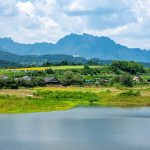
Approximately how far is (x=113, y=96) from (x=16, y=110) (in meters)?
22.0

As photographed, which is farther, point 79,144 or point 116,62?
point 116,62

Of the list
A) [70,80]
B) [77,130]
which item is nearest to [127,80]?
[70,80]

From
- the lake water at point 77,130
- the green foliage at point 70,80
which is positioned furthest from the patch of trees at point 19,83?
the lake water at point 77,130

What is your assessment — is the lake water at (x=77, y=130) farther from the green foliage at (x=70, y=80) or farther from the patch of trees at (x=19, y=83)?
the green foliage at (x=70, y=80)

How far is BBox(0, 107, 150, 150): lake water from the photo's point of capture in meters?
32.8

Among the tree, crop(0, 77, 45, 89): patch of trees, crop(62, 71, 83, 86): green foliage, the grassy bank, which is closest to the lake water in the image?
the grassy bank

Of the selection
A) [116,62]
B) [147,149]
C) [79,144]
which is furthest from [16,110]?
[116,62]

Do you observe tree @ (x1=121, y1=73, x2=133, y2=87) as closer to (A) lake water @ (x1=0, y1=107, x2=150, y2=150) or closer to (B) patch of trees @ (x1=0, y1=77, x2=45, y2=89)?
(B) patch of trees @ (x1=0, y1=77, x2=45, y2=89)

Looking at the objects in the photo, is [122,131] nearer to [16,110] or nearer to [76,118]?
[76,118]

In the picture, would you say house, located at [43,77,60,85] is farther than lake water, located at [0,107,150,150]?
Yes

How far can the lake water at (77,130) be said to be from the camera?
32.8 meters

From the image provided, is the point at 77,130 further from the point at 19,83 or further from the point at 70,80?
the point at 70,80

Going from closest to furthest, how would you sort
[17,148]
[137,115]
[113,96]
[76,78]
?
[17,148] → [137,115] → [113,96] → [76,78]

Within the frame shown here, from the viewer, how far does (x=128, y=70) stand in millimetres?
140875
